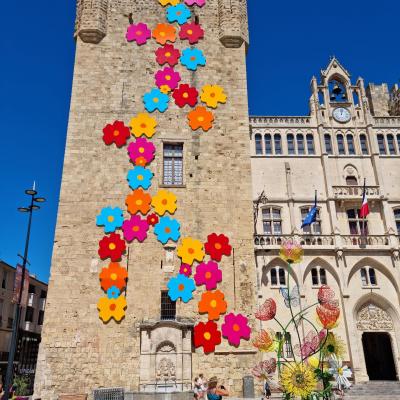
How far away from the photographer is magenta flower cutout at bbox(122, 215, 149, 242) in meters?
14.9

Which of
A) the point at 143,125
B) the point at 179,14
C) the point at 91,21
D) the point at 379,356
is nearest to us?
the point at 143,125

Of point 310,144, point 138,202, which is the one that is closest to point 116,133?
point 138,202

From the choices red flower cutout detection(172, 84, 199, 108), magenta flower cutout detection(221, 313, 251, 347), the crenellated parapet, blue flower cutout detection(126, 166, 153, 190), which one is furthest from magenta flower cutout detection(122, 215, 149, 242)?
the crenellated parapet

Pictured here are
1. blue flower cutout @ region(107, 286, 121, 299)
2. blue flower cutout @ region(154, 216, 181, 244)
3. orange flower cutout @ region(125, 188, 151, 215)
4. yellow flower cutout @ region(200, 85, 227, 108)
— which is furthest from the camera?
yellow flower cutout @ region(200, 85, 227, 108)

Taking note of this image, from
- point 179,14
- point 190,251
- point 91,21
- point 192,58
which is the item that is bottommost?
point 190,251

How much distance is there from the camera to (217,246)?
49.2 ft

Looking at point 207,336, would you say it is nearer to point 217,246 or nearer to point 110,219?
point 217,246

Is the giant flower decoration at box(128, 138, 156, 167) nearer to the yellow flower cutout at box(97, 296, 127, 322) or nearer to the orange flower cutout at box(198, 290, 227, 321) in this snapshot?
the yellow flower cutout at box(97, 296, 127, 322)

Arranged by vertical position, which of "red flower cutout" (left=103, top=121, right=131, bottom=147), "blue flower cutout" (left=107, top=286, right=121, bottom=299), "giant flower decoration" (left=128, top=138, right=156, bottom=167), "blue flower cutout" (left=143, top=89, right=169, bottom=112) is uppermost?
"blue flower cutout" (left=143, top=89, right=169, bottom=112)

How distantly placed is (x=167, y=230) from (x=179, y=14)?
10542 mm

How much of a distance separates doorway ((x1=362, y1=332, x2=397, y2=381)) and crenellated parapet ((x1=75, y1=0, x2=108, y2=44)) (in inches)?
873

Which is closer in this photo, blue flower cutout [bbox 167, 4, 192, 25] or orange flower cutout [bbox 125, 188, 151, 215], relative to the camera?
orange flower cutout [bbox 125, 188, 151, 215]

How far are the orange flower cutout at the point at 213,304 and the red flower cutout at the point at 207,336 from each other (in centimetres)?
31

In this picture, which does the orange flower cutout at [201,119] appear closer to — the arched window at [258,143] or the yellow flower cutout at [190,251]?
the yellow flower cutout at [190,251]
